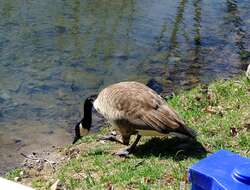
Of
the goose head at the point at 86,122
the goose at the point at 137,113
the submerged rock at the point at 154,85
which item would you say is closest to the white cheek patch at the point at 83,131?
the goose head at the point at 86,122

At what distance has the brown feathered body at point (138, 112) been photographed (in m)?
5.99

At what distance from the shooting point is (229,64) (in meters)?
11.2

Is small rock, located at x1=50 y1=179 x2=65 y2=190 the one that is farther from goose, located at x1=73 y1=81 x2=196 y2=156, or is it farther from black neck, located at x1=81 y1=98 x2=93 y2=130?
black neck, located at x1=81 y1=98 x2=93 y2=130

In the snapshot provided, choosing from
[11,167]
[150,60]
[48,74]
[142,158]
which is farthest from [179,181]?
[150,60]

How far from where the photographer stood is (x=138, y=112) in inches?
243

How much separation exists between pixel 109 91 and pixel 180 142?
3.28ft

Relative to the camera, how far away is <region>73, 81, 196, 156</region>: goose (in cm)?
599

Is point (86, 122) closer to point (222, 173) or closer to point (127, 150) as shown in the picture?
point (127, 150)

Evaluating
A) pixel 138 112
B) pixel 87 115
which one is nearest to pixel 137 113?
pixel 138 112

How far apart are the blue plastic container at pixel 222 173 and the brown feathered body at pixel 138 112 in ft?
6.35

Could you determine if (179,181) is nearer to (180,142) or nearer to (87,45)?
(180,142)

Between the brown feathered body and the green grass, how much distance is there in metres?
0.26

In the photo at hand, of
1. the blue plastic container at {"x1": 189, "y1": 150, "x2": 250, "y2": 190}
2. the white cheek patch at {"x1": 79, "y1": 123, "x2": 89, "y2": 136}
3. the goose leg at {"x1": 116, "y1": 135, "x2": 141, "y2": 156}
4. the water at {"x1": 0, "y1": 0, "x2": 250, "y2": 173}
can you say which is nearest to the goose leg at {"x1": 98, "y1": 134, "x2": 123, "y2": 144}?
the white cheek patch at {"x1": 79, "y1": 123, "x2": 89, "y2": 136}

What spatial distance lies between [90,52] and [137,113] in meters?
5.31
